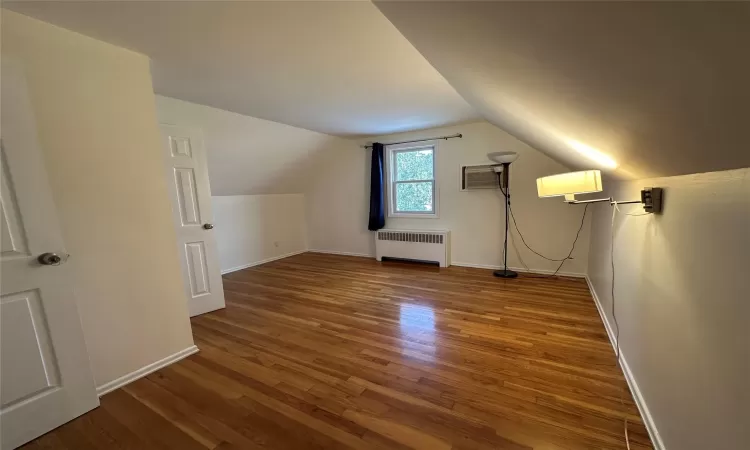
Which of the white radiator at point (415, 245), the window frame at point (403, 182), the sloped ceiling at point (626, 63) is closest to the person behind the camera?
the sloped ceiling at point (626, 63)

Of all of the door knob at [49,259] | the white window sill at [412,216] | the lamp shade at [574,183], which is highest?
the lamp shade at [574,183]

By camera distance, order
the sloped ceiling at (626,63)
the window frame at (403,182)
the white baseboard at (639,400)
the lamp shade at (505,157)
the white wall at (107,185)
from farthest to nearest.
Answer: the window frame at (403,182) → the lamp shade at (505,157) → the white wall at (107,185) → the white baseboard at (639,400) → the sloped ceiling at (626,63)

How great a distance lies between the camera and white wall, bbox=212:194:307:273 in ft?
14.9

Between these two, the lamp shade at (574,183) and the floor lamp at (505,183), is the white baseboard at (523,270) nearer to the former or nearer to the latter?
the floor lamp at (505,183)

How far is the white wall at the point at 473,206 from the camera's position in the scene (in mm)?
3754

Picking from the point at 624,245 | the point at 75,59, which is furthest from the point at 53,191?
the point at 624,245

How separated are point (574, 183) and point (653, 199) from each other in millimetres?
322

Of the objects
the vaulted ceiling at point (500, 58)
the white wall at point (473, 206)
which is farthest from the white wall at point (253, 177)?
the white wall at point (473, 206)

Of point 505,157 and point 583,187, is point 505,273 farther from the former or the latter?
point 583,187

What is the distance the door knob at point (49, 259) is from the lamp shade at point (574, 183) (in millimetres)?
2710

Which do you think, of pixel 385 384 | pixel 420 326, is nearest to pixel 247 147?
pixel 420 326

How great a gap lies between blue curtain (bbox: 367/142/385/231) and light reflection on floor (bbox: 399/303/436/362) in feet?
7.14

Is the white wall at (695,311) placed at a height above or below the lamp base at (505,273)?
above

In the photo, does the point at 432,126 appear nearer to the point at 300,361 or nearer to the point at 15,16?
the point at 300,361
